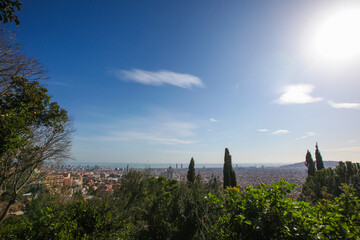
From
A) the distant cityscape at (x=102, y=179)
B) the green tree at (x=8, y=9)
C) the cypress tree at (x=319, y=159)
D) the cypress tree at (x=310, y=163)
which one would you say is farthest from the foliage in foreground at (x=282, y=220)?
the cypress tree at (x=319, y=159)

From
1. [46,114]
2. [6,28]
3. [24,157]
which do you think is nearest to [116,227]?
[46,114]

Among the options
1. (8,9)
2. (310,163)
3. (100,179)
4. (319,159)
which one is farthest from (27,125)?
(100,179)

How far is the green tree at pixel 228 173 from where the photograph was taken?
23445mm

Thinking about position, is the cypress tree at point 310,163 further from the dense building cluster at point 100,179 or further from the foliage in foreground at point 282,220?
the foliage in foreground at point 282,220

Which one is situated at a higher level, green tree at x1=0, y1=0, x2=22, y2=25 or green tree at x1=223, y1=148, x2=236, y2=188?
green tree at x1=0, y1=0, x2=22, y2=25

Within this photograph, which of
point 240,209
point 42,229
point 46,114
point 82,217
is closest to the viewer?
point 240,209

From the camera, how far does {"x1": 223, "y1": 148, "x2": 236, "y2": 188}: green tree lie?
76.9 feet

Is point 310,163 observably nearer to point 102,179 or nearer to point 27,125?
point 27,125

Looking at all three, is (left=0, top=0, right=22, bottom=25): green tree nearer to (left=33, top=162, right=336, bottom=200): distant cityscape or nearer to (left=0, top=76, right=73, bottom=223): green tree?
(left=0, top=76, right=73, bottom=223): green tree

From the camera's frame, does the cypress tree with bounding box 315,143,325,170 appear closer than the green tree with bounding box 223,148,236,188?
No

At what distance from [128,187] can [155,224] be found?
3.26m

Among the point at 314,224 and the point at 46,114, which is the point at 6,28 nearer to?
the point at 46,114

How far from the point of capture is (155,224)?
6387 millimetres

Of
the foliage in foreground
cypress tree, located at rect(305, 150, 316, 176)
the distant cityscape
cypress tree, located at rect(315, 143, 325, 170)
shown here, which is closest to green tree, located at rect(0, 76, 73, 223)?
the distant cityscape
